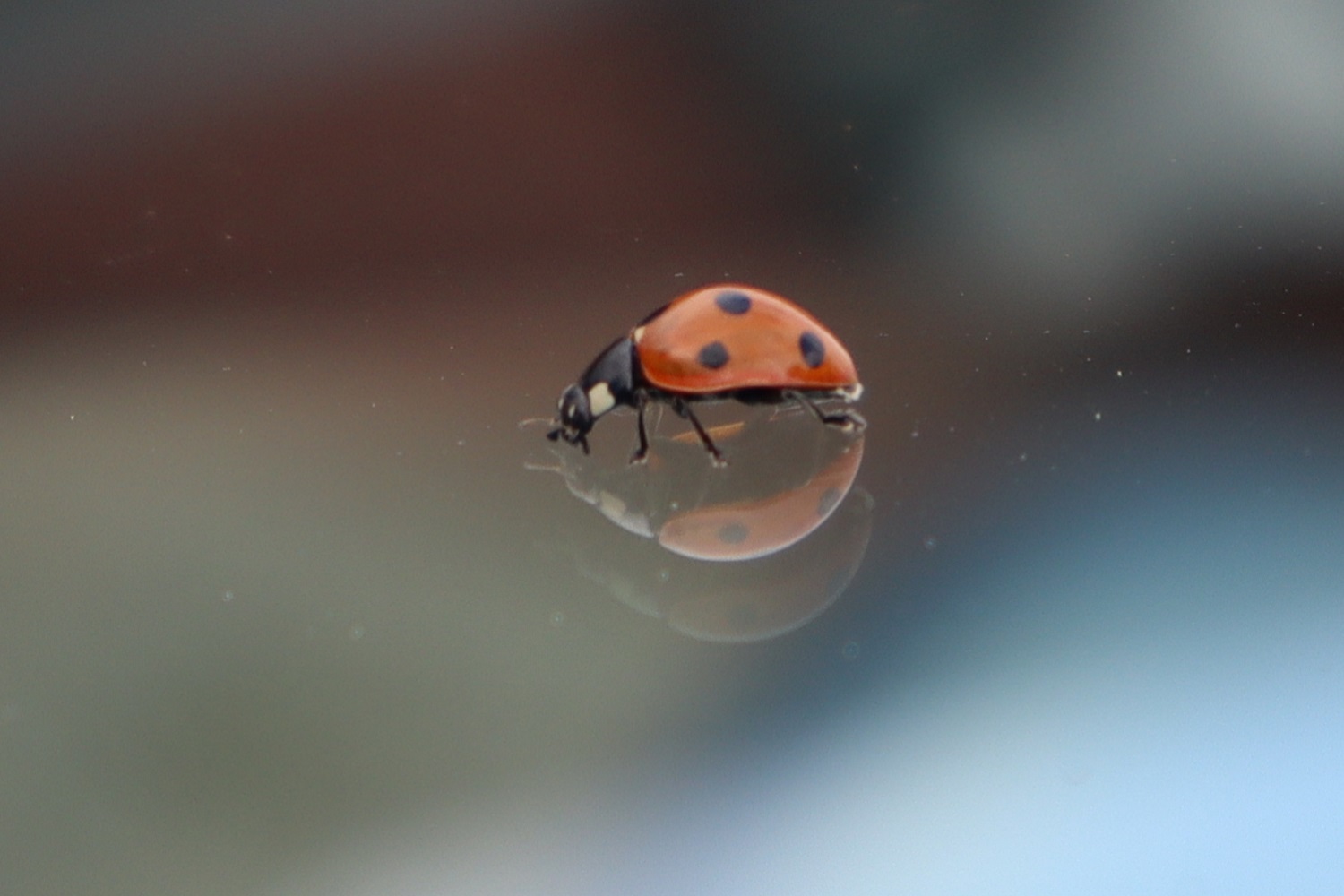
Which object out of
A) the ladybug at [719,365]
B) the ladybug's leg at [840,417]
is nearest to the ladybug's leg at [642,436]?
the ladybug at [719,365]

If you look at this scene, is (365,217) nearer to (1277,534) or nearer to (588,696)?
(588,696)

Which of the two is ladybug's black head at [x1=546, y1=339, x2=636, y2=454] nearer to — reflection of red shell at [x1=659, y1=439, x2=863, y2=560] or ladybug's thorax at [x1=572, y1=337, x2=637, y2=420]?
ladybug's thorax at [x1=572, y1=337, x2=637, y2=420]

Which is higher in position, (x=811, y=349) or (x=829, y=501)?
(x=811, y=349)

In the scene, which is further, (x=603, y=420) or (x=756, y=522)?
(x=603, y=420)

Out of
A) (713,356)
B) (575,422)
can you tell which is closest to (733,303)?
(713,356)

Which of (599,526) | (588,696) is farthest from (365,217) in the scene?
(588,696)

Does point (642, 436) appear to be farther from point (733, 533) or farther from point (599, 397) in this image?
point (733, 533)

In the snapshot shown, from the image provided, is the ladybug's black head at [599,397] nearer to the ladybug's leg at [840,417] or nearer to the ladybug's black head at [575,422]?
the ladybug's black head at [575,422]

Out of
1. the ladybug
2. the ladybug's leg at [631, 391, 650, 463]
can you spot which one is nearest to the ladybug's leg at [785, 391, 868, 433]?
the ladybug
